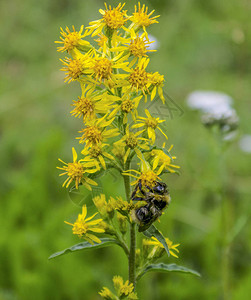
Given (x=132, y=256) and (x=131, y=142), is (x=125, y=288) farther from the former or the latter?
(x=131, y=142)

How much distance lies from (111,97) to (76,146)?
277cm

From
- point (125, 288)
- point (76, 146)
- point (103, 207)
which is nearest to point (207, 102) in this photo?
point (76, 146)

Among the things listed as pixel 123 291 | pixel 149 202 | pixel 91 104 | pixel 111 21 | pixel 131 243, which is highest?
pixel 111 21

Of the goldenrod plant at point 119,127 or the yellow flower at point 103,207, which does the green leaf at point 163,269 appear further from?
the yellow flower at point 103,207

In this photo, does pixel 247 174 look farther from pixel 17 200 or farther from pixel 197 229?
pixel 17 200

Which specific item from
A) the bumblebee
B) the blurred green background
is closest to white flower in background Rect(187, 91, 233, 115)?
the blurred green background

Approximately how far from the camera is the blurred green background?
2361 millimetres

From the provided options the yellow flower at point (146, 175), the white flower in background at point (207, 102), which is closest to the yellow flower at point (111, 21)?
the yellow flower at point (146, 175)

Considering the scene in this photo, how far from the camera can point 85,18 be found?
Result: 16.7 feet

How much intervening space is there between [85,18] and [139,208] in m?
4.41

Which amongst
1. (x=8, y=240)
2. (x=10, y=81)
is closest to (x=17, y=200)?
(x=8, y=240)

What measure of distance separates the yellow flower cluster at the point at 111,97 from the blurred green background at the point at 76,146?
171mm

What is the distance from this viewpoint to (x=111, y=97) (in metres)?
1.05

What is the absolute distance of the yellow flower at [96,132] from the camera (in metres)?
1.08
